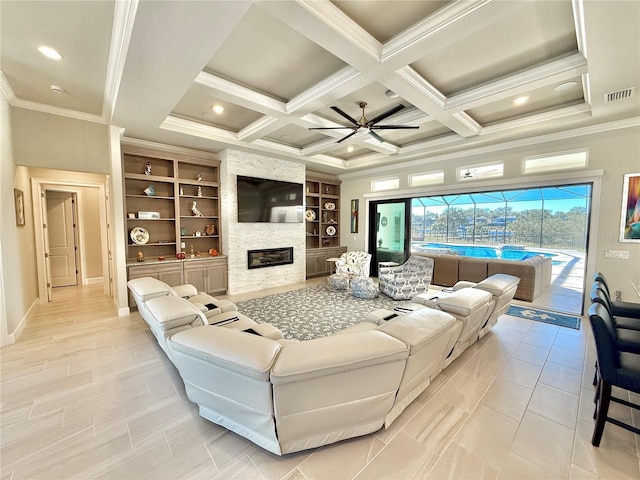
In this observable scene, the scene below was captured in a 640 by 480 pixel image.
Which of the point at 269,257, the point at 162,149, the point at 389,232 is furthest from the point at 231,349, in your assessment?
the point at 389,232

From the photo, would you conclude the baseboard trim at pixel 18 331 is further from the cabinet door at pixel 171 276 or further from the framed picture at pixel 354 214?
the framed picture at pixel 354 214

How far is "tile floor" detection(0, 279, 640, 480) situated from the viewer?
157cm

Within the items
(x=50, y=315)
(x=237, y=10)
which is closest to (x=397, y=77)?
(x=237, y=10)

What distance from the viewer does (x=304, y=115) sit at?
3.82 meters

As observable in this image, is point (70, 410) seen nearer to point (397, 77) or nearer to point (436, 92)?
point (397, 77)

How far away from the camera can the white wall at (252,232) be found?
5547mm

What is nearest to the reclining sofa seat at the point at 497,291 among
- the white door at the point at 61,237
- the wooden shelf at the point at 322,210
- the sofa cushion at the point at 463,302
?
the sofa cushion at the point at 463,302

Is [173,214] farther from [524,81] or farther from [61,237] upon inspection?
[524,81]

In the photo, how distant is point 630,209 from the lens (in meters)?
3.88

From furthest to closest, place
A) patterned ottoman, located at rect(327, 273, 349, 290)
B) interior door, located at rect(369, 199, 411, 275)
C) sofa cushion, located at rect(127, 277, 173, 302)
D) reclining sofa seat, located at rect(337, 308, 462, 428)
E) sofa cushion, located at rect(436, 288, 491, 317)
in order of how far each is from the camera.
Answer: interior door, located at rect(369, 199, 411, 275)
patterned ottoman, located at rect(327, 273, 349, 290)
sofa cushion, located at rect(127, 277, 173, 302)
sofa cushion, located at rect(436, 288, 491, 317)
reclining sofa seat, located at rect(337, 308, 462, 428)

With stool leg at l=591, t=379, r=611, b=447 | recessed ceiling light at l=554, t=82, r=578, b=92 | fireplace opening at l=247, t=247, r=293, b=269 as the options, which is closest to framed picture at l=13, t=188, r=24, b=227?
fireplace opening at l=247, t=247, r=293, b=269

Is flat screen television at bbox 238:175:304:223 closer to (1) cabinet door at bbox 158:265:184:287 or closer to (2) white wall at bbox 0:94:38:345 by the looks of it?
(1) cabinet door at bbox 158:265:184:287

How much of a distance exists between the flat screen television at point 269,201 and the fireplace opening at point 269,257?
734mm

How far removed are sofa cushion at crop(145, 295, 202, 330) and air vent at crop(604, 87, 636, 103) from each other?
5.17 meters
